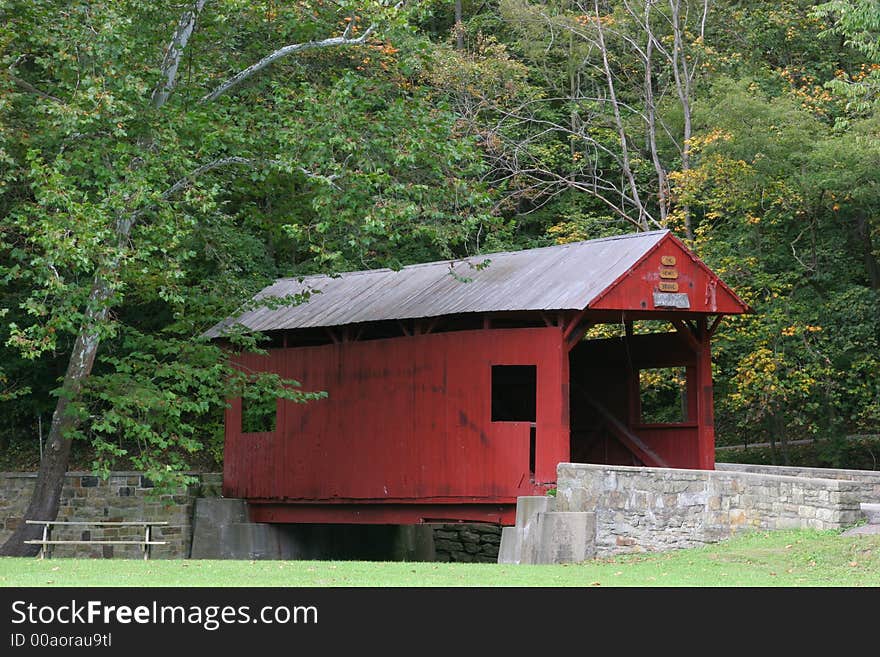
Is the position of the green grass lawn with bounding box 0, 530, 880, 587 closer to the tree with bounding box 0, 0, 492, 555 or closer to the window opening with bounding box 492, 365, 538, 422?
the tree with bounding box 0, 0, 492, 555

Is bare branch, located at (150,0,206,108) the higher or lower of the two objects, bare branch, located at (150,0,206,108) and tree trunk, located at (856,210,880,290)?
the higher

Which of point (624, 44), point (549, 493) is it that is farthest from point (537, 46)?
point (549, 493)

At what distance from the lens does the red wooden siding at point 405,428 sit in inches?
728

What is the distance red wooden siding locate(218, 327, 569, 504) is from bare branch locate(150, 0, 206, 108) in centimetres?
527

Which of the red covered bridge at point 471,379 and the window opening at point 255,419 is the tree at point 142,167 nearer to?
the red covered bridge at point 471,379

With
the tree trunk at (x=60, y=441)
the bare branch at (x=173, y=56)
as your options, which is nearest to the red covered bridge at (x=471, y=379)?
the tree trunk at (x=60, y=441)

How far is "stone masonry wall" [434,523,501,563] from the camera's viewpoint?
2650 centimetres

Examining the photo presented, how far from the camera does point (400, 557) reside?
1049 inches

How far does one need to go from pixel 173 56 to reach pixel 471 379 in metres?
6.80

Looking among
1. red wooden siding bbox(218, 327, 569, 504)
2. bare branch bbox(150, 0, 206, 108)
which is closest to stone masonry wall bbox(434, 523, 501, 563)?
red wooden siding bbox(218, 327, 569, 504)

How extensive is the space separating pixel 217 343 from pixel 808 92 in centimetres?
1510

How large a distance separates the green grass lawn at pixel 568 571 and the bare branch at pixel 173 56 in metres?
7.42

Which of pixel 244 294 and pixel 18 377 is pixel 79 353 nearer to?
pixel 244 294

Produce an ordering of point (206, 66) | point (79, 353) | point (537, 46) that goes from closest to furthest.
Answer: point (79, 353)
point (206, 66)
point (537, 46)
